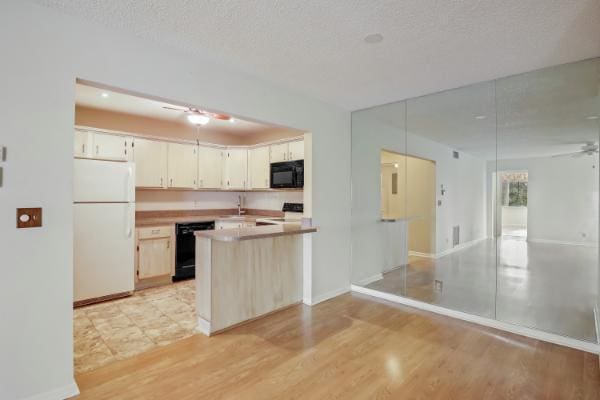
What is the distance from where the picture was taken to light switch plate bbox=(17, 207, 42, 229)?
182 centimetres

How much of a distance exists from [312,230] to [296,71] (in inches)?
68.4

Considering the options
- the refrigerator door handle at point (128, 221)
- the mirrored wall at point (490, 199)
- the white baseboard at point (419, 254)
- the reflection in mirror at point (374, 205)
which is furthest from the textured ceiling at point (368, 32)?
the refrigerator door handle at point (128, 221)

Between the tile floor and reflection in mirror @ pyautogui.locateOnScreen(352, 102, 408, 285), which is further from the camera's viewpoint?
reflection in mirror @ pyautogui.locateOnScreen(352, 102, 408, 285)

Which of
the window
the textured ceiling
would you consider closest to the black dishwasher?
the textured ceiling

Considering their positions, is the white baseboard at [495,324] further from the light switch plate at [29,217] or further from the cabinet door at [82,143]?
the cabinet door at [82,143]

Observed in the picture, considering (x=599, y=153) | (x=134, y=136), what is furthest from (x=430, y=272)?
(x=134, y=136)

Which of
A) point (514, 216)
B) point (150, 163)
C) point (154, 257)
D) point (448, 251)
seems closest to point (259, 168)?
point (150, 163)

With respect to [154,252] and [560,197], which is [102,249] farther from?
[560,197]

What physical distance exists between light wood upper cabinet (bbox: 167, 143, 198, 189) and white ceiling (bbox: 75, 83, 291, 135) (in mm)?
Result: 509

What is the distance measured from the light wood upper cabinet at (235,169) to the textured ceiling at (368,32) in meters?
2.66

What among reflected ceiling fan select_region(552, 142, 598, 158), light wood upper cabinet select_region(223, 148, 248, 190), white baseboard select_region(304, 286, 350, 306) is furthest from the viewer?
light wood upper cabinet select_region(223, 148, 248, 190)

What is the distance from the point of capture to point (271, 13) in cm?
200

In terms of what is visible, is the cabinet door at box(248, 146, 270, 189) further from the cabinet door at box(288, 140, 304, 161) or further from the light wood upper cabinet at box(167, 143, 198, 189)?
the light wood upper cabinet at box(167, 143, 198, 189)

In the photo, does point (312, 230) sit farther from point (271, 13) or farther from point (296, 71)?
point (271, 13)
